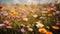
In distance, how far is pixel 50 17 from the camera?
1420 millimetres

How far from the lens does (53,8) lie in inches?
57.3

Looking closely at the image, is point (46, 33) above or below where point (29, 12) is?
below

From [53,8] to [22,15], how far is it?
0.26 meters

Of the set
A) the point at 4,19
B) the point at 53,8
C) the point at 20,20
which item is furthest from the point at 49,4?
the point at 4,19

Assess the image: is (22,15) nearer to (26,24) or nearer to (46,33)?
(26,24)

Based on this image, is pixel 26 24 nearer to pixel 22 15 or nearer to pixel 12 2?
pixel 22 15

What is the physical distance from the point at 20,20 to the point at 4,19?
116mm

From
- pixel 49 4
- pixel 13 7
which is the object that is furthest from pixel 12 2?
pixel 49 4

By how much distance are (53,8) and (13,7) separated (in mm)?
318

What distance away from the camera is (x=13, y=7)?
1.39m

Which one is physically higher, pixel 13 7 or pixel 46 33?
pixel 13 7

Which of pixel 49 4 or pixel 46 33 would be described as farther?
pixel 49 4

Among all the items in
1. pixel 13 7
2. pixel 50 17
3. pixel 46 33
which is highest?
pixel 13 7

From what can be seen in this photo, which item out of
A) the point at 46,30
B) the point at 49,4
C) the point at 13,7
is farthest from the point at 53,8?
the point at 13,7
